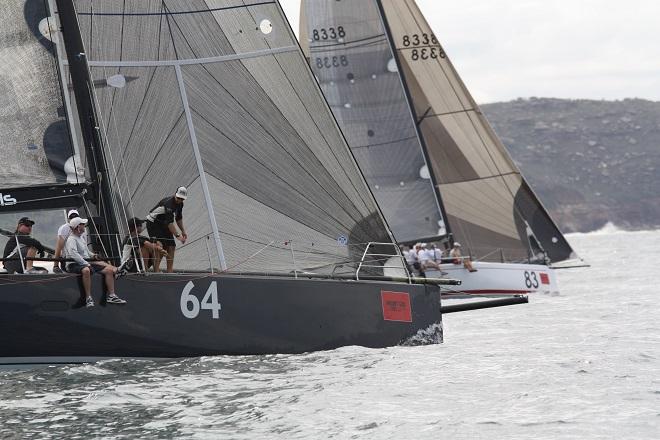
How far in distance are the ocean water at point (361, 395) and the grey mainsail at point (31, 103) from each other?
1.89 meters

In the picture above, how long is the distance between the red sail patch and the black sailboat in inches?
0.5

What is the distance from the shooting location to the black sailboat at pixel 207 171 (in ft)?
35.2

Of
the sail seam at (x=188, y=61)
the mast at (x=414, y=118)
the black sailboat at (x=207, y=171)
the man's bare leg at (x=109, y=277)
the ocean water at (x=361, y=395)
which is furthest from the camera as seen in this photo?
the mast at (x=414, y=118)

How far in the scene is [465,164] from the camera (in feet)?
80.7

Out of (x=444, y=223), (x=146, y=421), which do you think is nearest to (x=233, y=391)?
(x=146, y=421)

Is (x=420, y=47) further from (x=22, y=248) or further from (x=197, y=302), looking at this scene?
(x=197, y=302)

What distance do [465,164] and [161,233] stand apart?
46.7 ft

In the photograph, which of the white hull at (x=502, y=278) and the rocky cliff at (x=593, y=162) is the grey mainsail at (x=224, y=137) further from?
the rocky cliff at (x=593, y=162)

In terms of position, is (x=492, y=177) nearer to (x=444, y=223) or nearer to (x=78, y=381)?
(x=444, y=223)

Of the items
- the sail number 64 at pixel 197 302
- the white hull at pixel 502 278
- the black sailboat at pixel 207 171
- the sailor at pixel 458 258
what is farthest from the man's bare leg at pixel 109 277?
the sailor at pixel 458 258

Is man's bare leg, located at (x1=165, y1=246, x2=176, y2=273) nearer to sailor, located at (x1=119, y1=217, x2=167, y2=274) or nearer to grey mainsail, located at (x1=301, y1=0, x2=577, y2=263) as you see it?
sailor, located at (x1=119, y1=217, x2=167, y2=274)

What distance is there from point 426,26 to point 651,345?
13472 millimetres

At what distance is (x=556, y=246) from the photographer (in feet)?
80.9

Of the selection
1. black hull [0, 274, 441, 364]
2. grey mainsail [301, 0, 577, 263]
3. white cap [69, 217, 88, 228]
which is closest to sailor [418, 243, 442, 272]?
grey mainsail [301, 0, 577, 263]
